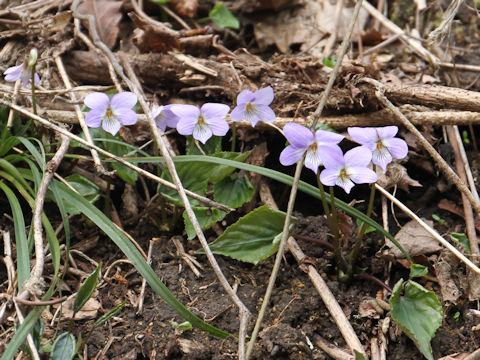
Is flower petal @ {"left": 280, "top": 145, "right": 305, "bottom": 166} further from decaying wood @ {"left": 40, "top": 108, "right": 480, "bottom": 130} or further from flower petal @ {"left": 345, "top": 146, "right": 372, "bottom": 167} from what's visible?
decaying wood @ {"left": 40, "top": 108, "right": 480, "bottom": 130}

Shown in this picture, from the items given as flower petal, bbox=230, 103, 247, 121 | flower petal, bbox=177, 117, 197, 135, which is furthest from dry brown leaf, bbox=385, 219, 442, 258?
flower petal, bbox=177, 117, 197, 135

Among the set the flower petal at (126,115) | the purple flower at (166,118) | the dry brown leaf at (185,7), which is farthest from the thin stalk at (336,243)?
the dry brown leaf at (185,7)

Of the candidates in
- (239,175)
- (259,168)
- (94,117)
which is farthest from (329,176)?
(94,117)

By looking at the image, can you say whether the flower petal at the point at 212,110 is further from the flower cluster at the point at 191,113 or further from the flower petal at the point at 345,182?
the flower petal at the point at 345,182

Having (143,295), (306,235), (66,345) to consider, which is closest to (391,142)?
(306,235)

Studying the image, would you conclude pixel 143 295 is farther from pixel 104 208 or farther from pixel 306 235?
pixel 306 235

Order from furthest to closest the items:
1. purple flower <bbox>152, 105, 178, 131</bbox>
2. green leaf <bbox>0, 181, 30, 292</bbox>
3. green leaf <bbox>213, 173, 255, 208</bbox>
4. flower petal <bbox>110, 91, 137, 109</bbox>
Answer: green leaf <bbox>213, 173, 255, 208</bbox>
purple flower <bbox>152, 105, 178, 131</bbox>
flower petal <bbox>110, 91, 137, 109</bbox>
green leaf <bbox>0, 181, 30, 292</bbox>
